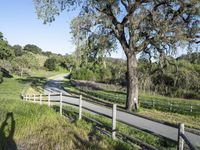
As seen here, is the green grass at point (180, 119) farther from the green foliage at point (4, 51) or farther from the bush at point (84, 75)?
the green foliage at point (4, 51)

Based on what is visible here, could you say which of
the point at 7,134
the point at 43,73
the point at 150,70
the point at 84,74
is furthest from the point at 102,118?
the point at 43,73

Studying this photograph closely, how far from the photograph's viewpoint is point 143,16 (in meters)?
26.7

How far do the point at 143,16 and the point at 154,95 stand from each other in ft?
93.8

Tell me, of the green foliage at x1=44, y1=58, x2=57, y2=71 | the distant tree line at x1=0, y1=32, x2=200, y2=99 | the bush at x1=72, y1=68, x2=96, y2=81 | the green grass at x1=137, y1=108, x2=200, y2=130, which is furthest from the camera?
the green foliage at x1=44, y1=58, x2=57, y2=71

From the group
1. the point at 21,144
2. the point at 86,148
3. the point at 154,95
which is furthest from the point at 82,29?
the point at 154,95

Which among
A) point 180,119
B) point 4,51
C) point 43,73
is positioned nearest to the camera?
point 180,119

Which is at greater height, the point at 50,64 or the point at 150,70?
the point at 50,64

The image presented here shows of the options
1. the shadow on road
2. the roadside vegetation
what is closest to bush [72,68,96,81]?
the roadside vegetation

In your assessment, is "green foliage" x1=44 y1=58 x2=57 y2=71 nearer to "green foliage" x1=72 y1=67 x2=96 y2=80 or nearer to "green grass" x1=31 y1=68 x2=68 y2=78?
"green grass" x1=31 y1=68 x2=68 y2=78

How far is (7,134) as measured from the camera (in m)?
12.6

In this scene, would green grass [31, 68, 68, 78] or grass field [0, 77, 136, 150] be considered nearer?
grass field [0, 77, 136, 150]

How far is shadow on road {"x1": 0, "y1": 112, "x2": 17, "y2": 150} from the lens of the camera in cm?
1112

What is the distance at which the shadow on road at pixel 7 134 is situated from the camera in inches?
438

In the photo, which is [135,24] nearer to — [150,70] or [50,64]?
[150,70]
